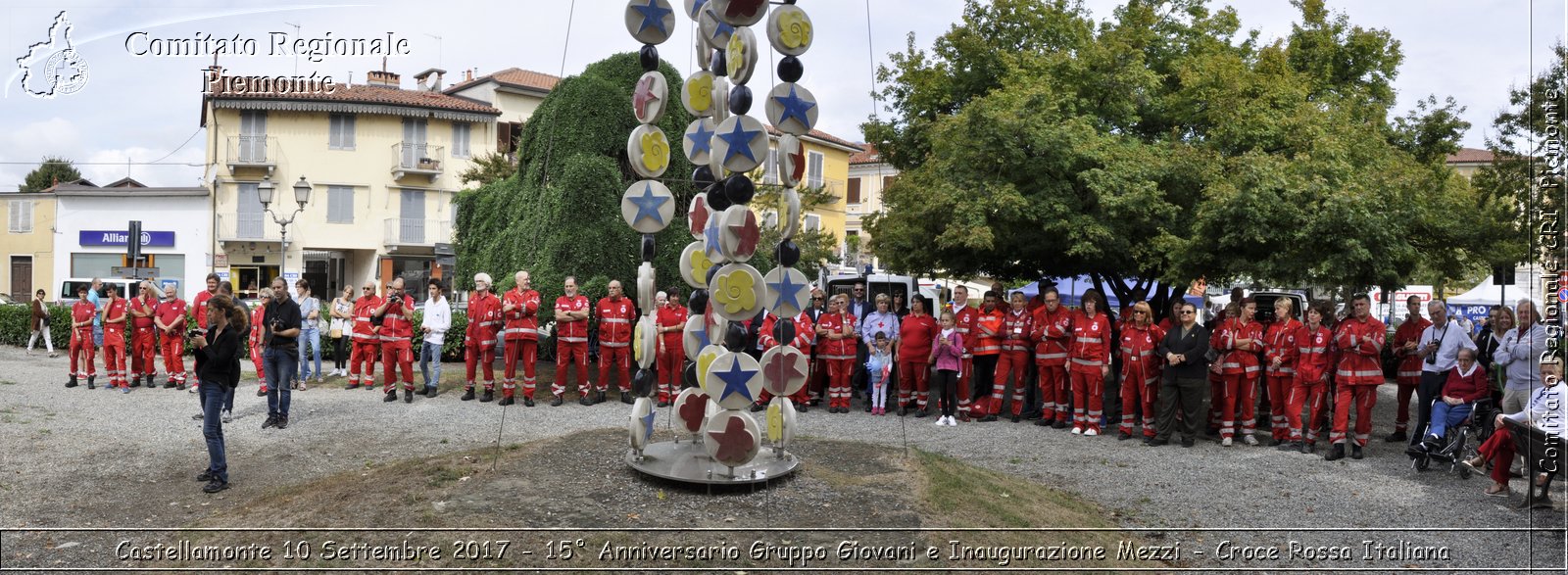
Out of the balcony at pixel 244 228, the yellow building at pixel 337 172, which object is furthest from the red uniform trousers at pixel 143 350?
the balcony at pixel 244 228

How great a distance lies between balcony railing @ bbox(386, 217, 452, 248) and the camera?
124 ft

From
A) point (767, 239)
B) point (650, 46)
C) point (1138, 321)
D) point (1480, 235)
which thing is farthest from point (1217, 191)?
point (767, 239)

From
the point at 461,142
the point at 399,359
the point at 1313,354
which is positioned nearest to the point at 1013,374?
the point at 1313,354

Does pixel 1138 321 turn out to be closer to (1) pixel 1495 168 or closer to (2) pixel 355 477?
(1) pixel 1495 168

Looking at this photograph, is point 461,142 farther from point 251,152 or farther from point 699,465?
point 699,465

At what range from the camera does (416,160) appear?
1464 inches

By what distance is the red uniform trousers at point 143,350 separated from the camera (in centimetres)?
1367

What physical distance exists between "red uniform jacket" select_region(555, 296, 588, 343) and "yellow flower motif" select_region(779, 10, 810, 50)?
6.48 m

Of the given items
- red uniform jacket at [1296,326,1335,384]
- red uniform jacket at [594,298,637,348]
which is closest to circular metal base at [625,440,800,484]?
red uniform jacket at [594,298,637,348]

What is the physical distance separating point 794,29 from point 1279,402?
6905mm

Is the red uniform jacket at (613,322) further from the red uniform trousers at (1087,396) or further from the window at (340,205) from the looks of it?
the window at (340,205)

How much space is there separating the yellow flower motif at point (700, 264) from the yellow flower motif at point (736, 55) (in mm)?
1315

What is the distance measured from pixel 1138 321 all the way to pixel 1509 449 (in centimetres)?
356

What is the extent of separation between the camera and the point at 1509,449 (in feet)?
26.7
